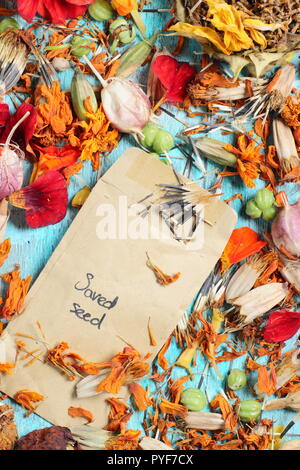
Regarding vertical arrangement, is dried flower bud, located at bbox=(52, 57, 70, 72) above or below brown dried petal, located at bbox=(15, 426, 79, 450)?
above

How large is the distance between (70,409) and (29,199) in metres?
0.30

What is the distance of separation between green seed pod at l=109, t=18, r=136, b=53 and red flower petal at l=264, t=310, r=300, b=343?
46 cm

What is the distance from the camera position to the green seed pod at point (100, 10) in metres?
Answer: 0.89

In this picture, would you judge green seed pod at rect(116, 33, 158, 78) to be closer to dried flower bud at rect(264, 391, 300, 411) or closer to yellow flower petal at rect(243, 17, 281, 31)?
yellow flower petal at rect(243, 17, 281, 31)

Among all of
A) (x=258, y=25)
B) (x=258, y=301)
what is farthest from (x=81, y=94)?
(x=258, y=301)

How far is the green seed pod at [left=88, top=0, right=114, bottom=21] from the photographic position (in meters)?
0.89

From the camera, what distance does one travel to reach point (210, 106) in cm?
91

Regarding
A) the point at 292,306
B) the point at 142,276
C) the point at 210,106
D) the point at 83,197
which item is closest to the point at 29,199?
the point at 83,197

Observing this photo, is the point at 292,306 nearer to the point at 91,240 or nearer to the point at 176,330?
the point at 176,330

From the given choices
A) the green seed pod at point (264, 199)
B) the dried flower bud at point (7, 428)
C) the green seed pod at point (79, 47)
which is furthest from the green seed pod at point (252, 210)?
the dried flower bud at point (7, 428)

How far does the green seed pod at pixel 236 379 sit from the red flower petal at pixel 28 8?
58 centimetres

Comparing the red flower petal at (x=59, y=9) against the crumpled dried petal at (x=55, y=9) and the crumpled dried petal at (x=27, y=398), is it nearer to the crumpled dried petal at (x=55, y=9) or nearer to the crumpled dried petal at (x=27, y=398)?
the crumpled dried petal at (x=55, y=9)

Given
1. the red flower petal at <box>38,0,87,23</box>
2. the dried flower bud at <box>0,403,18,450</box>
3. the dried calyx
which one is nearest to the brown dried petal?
the dried flower bud at <box>0,403,18,450</box>

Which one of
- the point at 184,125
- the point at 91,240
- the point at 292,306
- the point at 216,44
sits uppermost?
the point at 216,44
